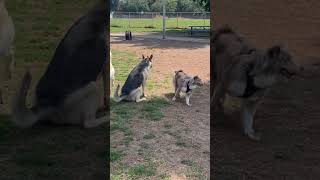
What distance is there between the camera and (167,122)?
20.9ft

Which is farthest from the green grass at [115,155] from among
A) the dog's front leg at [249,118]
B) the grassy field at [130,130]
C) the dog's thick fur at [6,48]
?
the dog's front leg at [249,118]

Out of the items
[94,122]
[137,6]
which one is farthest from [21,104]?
[137,6]

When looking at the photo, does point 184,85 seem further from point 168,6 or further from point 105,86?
point 168,6

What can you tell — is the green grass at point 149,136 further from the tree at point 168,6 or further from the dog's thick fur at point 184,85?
the tree at point 168,6

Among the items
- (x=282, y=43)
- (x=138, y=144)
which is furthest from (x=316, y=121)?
(x=138, y=144)

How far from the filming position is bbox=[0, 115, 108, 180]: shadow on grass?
4242 mm

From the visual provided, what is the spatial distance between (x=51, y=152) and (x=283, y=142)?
6.91 feet

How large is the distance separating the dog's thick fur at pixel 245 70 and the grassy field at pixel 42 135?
3.94 ft

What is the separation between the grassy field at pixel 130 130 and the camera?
4.57m

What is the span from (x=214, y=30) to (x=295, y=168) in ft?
4.65

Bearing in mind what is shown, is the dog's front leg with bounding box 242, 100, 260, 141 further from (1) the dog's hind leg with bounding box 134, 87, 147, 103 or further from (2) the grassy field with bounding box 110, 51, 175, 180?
(1) the dog's hind leg with bounding box 134, 87, 147, 103

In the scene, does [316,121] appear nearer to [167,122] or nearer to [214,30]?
[214,30]

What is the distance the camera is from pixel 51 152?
4.34 meters

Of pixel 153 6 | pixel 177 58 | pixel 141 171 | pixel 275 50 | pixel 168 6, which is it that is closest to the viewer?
pixel 275 50
